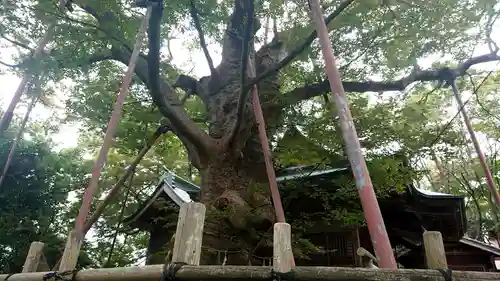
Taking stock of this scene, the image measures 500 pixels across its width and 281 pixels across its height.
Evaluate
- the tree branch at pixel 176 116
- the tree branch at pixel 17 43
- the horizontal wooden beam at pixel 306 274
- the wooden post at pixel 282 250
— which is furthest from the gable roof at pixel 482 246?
the tree branch at pixel 17 43

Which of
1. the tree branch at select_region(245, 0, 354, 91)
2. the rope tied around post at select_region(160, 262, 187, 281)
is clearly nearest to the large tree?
the tree branch at select_region(245, 0, 354, 91)

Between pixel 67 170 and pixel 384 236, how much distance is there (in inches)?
326

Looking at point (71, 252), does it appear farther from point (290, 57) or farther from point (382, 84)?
point (382, 84)

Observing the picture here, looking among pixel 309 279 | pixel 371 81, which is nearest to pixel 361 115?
pixel 371 81

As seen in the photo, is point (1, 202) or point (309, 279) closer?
point (309, 279)

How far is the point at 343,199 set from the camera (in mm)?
5180

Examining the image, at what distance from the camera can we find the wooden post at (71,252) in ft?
8.73

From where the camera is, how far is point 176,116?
15.9ft

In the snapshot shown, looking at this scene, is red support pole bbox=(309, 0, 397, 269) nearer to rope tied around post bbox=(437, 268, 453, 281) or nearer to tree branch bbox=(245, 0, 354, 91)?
rope tied around post bbox=(437, 268, 453, 281)

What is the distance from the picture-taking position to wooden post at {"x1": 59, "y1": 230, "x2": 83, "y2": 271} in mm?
2660

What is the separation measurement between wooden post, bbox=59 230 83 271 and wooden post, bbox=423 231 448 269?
7.79 ft

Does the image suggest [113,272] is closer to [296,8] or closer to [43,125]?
[296,8]

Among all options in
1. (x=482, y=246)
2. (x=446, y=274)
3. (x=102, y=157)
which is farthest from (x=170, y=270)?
(x=482, y=246)

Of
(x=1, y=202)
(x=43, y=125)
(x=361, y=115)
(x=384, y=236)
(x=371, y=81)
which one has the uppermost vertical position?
(x=43, y=125)
